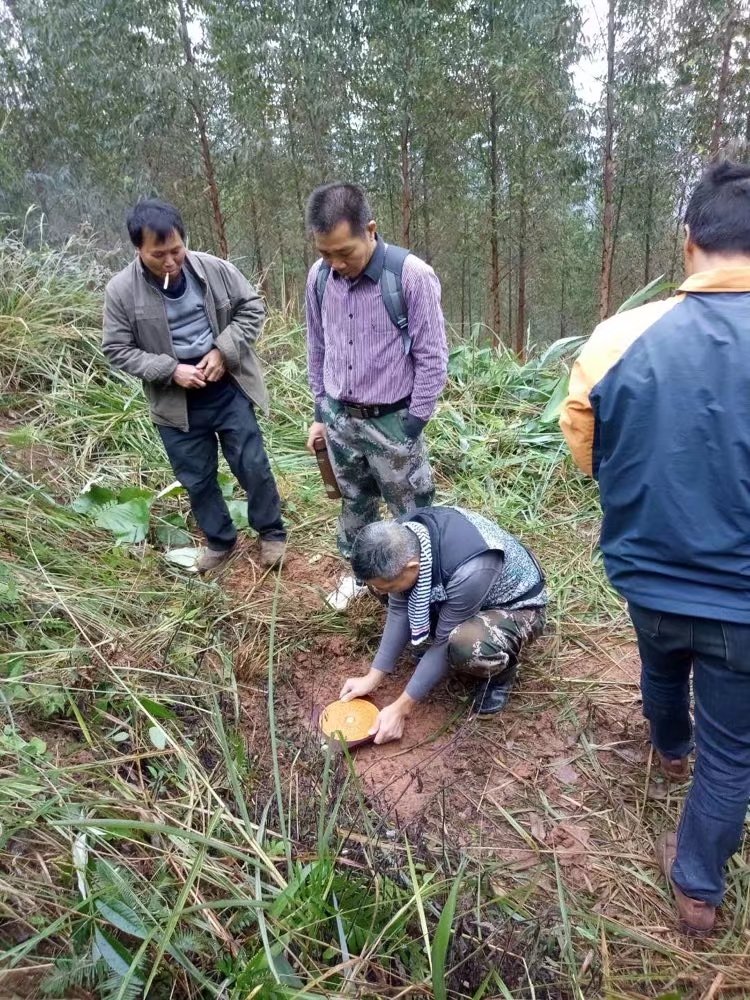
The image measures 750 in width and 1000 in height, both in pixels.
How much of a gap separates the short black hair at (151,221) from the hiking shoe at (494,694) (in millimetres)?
2036

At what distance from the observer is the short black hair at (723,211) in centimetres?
118

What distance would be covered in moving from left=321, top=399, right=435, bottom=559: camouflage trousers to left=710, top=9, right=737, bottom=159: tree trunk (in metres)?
10.7

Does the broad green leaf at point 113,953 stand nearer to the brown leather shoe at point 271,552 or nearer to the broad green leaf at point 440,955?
the broad green leaf at point 440,955

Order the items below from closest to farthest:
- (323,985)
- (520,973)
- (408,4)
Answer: (323,985), (520,973), (408,4)

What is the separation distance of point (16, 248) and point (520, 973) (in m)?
5.80

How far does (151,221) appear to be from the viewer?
7.75ft

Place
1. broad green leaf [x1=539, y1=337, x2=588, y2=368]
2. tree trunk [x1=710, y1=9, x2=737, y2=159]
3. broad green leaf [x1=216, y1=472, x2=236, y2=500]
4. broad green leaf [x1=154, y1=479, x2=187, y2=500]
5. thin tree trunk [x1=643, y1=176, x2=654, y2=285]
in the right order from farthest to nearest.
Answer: thin tree trunk [x1=643, y1=176, x2=654, y2=285] → tree trunk [x1=710, y1=9, x2=737, y2=159] → broad green leaf [x1=539, y1=337, x2=588, y2=368] → broad green leaf [x1=216, y1=472, x2=236, y2=500] → broad green leaf [x1=154, y1=479, x2=187, y2=500]

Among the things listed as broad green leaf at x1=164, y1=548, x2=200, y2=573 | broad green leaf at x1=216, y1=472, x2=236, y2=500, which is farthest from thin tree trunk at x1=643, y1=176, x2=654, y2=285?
broad green leaf at x1=164, y1=548, x2=200, y2=573

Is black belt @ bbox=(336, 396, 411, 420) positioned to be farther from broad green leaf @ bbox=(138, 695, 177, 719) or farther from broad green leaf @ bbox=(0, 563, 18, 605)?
broad green leaf @ bbox=(0, 563, 18, 605)

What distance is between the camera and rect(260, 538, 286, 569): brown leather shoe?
310cm

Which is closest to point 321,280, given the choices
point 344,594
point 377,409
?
point 377,409

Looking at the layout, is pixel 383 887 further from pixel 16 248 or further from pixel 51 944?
pixel 16 248

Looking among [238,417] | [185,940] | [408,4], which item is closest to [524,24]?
[408,4]

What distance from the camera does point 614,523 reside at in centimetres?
139
